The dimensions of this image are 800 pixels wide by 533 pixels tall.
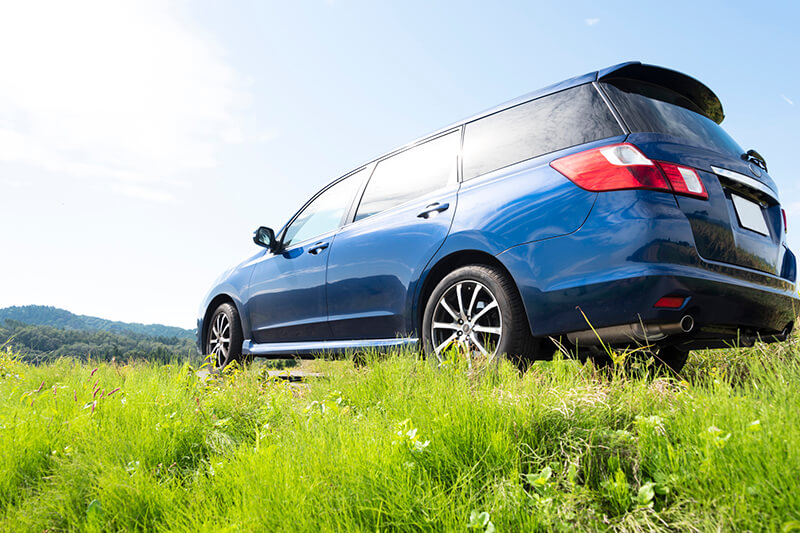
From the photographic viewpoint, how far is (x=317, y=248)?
14.8ft

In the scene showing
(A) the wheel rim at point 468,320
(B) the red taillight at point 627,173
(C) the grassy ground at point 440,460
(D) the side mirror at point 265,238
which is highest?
(D) the side mirror at point 265,238

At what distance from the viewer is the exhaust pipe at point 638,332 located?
94.7 inches

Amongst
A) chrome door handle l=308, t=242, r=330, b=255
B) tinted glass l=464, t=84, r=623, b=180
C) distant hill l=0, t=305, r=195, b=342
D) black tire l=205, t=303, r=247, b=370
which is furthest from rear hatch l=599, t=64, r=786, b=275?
distant hill l=0, t=305, r=195, b=342

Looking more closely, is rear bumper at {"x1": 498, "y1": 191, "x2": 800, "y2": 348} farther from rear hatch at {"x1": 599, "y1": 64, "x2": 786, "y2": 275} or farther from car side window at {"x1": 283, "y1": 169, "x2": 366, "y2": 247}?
car side window at {"x1": 283, "y1": 169, "x2": 366, "y2": 247}

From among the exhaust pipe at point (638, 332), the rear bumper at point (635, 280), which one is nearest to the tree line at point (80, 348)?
the rear bumper at point (635, 280)

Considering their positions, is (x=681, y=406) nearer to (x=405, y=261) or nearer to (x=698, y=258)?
(x=698, y=258)

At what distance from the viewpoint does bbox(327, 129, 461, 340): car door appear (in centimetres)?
346

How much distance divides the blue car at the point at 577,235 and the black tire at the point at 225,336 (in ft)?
6.18

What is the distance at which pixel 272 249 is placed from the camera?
5293 mm

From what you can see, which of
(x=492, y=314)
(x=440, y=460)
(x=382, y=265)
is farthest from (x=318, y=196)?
(x=440, y=460)

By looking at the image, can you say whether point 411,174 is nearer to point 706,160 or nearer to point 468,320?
point 468,320

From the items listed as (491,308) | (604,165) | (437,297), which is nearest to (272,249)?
(437,297)

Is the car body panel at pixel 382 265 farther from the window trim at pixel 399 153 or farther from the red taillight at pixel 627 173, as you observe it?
the red taillight at pixel 627 173

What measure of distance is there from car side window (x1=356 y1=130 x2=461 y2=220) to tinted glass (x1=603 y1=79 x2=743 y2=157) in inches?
45.7
